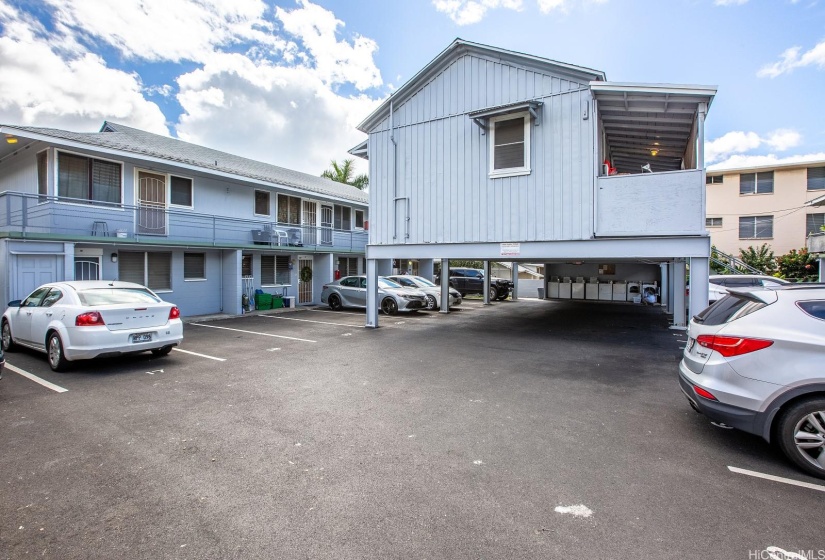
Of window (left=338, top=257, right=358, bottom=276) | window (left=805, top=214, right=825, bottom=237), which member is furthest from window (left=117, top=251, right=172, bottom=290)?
window (left=805, top=214, right=825, bottom=237)

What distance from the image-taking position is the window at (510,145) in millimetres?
9422

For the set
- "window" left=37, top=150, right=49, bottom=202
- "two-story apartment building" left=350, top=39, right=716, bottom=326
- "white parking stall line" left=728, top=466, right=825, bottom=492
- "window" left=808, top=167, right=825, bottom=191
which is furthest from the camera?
"window" left=808, top=167, right=825, bottom=191

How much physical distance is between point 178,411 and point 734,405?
19.7ft

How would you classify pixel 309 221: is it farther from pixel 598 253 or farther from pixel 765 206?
pixel 765 206

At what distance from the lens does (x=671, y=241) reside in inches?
316

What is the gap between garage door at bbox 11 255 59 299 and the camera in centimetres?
977

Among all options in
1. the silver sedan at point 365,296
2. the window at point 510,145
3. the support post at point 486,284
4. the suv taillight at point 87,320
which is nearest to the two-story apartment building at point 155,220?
the silver sedan at point 365,296

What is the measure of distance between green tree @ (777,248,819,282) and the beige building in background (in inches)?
141

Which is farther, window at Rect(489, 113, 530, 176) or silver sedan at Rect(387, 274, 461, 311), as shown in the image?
silver sedan at Rect(387, 274, 461, 311)

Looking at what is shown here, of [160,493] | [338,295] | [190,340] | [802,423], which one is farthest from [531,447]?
[338,295]

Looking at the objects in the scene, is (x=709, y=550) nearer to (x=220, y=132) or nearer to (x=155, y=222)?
(x=155, y=222)

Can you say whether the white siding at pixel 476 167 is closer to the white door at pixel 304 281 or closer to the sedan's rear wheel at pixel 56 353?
the sedan's rear wheel at pixel 56 353

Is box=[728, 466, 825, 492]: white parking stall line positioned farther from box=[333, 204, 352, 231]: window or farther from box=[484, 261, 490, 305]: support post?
box=[333, 204, 352, 231]: window

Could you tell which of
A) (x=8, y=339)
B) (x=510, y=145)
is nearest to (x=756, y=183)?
(x=510, y=145)
